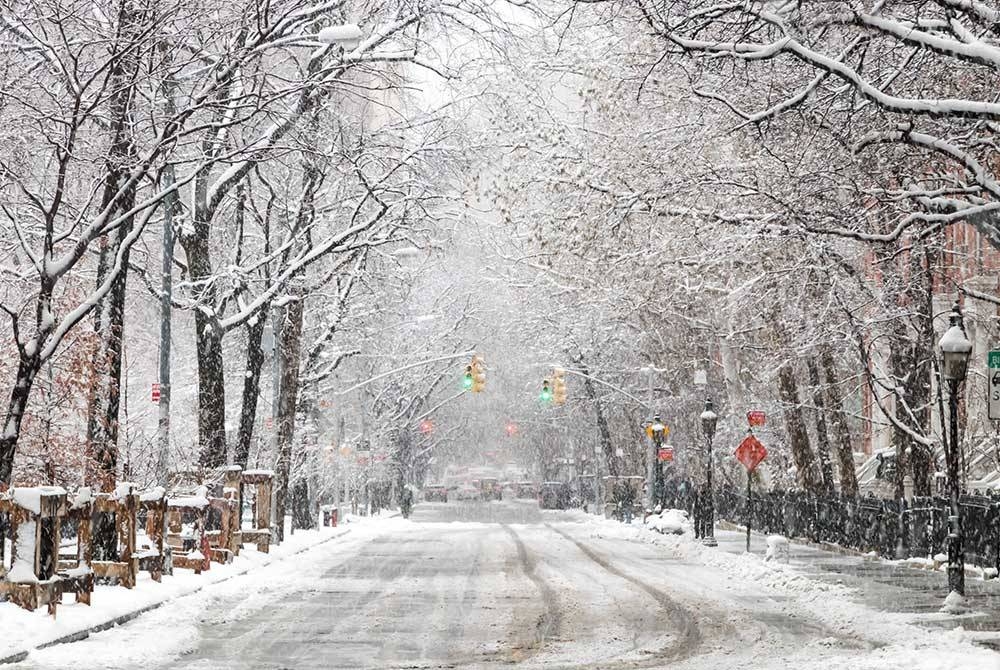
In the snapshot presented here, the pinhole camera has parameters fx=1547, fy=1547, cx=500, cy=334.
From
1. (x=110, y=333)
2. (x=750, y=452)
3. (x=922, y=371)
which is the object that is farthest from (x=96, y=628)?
(x=922, y=371)

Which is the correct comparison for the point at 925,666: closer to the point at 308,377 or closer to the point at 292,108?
the point at 292,108

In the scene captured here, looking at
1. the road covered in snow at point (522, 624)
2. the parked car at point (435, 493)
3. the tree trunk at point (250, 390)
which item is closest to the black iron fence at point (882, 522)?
the road covered in snow at point (522, 624)

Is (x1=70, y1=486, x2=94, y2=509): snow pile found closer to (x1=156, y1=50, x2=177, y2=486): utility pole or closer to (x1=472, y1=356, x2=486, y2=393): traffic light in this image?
(x1=156, y1=50, x2=177, y2=486): utility pole

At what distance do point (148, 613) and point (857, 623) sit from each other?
8.18 metres

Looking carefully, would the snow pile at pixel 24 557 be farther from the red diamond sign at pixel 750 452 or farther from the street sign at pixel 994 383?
the red diamond sign at pixel 750 452

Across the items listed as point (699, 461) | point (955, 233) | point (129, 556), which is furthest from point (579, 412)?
point (129, 556)

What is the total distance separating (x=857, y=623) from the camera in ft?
57.1

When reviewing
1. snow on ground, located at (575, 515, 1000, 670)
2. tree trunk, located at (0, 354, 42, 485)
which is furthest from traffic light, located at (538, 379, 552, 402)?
tree trunk, located at (0, 354, 42, 485)

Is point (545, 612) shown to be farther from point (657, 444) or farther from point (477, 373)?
point (657, 444)

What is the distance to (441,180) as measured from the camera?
32.6 m

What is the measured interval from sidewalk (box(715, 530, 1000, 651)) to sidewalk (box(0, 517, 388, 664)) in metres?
8.83

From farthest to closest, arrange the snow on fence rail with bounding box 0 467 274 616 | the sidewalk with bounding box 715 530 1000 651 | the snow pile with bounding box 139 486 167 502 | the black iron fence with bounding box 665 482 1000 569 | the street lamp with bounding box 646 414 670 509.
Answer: the street lamp with bounding box 646 414 670 509, the black iron fence with bounding box 665 482 1000 569, the snow pile with bounding box 139 486 167 502, the sidewalk with bounding box 715 530 1000 651, the snow on fence rail with bounding box 0 467 274 616

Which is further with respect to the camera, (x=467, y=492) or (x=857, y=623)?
(x=467, y=492)

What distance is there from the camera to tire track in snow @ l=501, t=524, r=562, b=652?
611 inches
